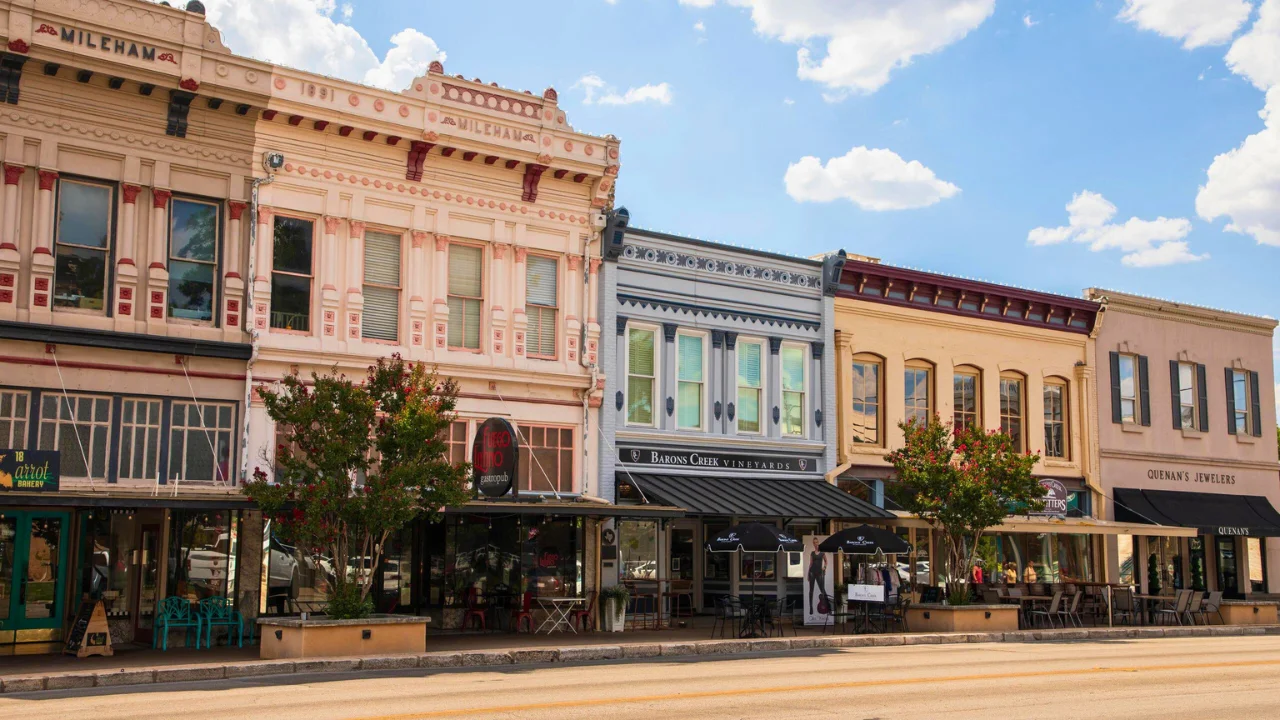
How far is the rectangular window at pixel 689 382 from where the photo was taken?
28.9 m

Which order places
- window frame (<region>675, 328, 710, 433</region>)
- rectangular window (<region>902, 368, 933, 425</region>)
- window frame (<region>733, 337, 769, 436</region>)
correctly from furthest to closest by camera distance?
rectangular window (<region>902, 368, 933, 425</region>) → window frame (<region>733, 337, 769, 436</region>) → window frame (<region>675, 328, 710, 433</region>)

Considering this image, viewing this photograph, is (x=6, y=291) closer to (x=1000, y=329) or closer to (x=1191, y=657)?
(x=1191, y=657)

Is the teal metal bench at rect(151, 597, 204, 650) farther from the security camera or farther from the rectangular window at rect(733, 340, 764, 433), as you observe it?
the rectangular window at rect(733, 340, 764, 433)

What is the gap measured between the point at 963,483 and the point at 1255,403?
18.0 metres

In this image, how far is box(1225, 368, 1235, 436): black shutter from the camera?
39.4 metres

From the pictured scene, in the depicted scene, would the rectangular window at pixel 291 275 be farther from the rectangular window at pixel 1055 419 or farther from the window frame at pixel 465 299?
the rectangular window at pixel 1055 419

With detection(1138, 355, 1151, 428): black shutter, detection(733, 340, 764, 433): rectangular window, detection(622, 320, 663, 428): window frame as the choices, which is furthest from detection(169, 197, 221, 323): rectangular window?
detection(1138, 355, 1151, 428): black shutter

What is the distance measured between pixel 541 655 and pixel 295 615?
16.2ft

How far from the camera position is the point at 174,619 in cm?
2159

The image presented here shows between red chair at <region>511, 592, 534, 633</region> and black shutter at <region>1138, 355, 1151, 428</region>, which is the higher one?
black shutter at <region>1138, 355, 1151, 428</region>

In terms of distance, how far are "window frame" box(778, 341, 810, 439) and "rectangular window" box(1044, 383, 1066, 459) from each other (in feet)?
27.6

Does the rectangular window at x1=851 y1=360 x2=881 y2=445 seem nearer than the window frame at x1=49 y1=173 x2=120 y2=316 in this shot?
No

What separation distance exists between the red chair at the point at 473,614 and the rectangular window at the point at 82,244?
8811mm

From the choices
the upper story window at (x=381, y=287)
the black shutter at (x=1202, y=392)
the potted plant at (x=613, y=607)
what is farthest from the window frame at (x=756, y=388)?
the black shutter at (x=1202, y=392)
